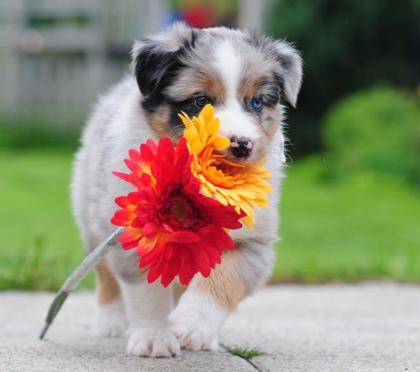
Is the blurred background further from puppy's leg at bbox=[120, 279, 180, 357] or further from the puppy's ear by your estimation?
puppy's leg at bbox=[120, 279, 180, 357]

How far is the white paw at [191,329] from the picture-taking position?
13.1ft

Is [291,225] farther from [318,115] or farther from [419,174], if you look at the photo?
[318,115]

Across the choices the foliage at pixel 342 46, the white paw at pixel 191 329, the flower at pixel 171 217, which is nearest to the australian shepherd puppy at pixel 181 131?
the white paw at pixel 191 329

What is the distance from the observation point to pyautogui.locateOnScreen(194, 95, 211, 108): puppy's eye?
13.8 feet

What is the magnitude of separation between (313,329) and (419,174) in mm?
7967

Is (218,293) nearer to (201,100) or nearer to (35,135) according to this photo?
(201,100)

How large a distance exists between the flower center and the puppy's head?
1.51 ft

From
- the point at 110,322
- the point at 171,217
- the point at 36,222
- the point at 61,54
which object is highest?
the point at 171,217

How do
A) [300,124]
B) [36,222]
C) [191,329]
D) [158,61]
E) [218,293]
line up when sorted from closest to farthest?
[191,329]
[218,293]
[158,61]
[36,222]
[300,124]

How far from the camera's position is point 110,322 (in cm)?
521

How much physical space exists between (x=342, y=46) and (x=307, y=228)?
529cm

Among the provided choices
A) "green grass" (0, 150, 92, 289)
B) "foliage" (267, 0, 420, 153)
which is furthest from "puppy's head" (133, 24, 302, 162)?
"foliage" (267, 0, 420, 153)

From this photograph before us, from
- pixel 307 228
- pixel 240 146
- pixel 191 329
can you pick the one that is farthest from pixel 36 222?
pixel 240 146

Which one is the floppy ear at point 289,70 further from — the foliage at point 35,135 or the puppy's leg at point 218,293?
the foliage at point 35,135
